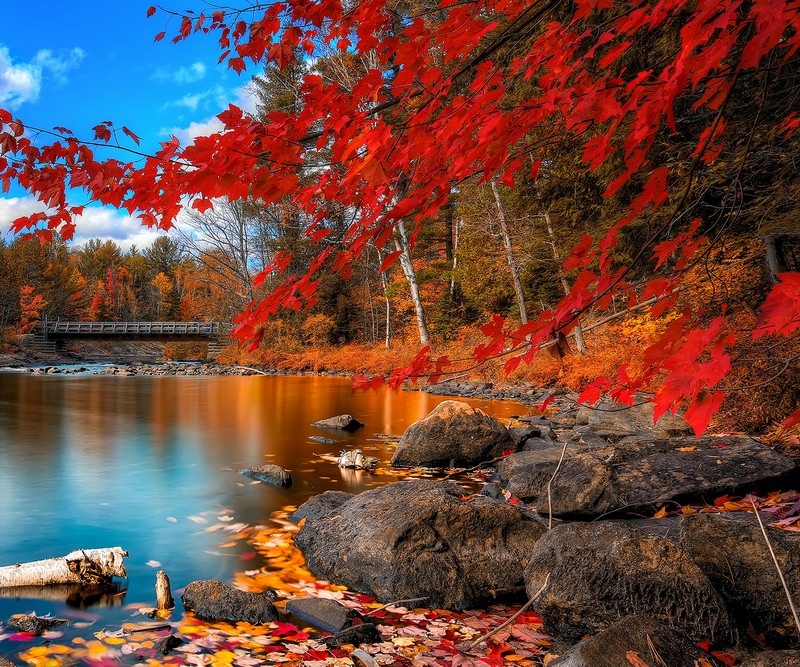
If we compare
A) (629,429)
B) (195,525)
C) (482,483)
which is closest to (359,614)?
(195,525)

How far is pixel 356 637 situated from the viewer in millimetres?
3154

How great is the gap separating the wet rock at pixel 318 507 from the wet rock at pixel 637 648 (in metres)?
3.15

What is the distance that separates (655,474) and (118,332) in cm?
5204

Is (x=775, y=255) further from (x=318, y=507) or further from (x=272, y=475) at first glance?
(x=272, y=475)

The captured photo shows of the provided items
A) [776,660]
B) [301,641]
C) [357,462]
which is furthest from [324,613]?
[357,462]

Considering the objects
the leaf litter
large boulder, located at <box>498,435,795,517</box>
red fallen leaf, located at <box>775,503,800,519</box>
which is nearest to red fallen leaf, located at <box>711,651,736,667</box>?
the leaf litter

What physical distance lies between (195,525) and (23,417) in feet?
34.9

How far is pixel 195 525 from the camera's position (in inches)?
224

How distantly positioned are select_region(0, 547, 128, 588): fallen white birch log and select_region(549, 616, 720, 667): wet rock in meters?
3.41

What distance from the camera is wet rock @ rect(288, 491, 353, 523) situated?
523cm

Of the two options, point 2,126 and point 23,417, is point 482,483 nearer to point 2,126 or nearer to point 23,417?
point 2,126

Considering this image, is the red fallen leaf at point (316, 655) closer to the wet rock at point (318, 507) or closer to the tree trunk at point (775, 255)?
the wet rock at point (318, 507)

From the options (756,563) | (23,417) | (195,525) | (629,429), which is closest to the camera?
(756,563)

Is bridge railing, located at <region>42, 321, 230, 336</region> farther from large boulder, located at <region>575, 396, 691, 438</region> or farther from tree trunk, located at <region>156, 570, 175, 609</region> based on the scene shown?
tree trunk, located at <region>156, 570, 175, 609</region>
